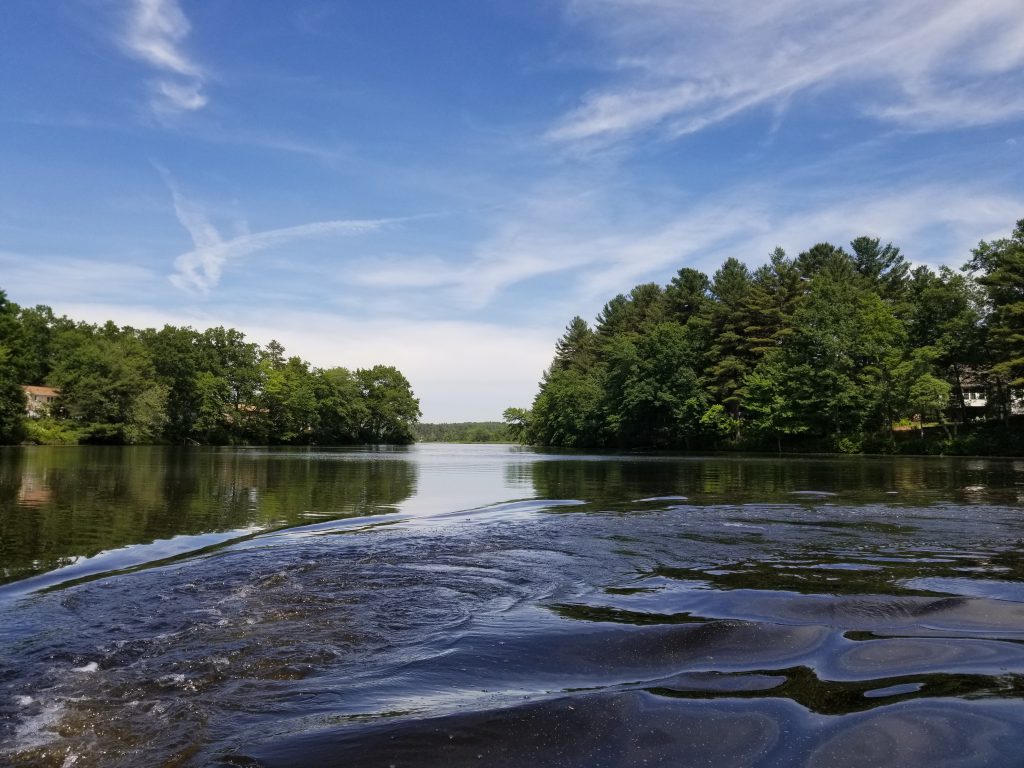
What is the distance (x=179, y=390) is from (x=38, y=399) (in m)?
19.6

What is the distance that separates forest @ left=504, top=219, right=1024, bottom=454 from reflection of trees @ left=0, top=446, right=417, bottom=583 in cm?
4778

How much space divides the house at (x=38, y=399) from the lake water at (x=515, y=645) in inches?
3704

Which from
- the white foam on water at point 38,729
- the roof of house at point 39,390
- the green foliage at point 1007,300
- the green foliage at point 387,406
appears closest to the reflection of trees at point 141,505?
the white foam on water at point 38,729

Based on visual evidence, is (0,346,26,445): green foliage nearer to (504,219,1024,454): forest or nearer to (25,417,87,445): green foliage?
(25,417,87,445): green foliage

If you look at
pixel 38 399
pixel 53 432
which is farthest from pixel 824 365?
pixel 38 399

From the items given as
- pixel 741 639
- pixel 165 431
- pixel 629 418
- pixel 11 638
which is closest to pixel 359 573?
pixel 11 638

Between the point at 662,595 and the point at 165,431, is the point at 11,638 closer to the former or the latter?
the point at 662,595

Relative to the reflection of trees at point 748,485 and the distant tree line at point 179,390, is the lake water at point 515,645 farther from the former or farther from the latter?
the distant tree line at point 179,390

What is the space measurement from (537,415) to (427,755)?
12768 cm

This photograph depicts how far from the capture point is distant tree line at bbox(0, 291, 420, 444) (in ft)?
279

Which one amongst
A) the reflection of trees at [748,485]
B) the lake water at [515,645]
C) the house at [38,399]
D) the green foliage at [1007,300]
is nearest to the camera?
the lake water at [515,645]

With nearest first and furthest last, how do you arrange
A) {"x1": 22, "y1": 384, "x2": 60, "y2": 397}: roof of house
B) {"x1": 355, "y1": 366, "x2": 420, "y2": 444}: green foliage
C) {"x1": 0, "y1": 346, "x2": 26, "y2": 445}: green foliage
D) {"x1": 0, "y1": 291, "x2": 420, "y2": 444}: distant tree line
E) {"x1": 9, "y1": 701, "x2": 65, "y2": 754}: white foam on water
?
{"x1": 9, "y1": 701, "x2": 65, "y2": 754}: white foam on water → {"x1": 0, "y1": 346, "x2": 26, "y2": 445}: green foliage → {"x1": 0, "y1": 291, "x2": 420, "y2": 444}: distant tree line → {"x1": 22, "y1": 384, "x2": 60, "y2": 397}: roof of house → {"x1": 355, "y1": 366, "x2": 420, "y2": 444}: green foliage

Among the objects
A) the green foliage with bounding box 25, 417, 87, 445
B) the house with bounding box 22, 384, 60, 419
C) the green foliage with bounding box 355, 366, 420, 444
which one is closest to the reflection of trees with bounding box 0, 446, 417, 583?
the green foliage with bounding box 25, 417, 87, 445

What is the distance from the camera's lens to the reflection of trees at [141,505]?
1177 cm
